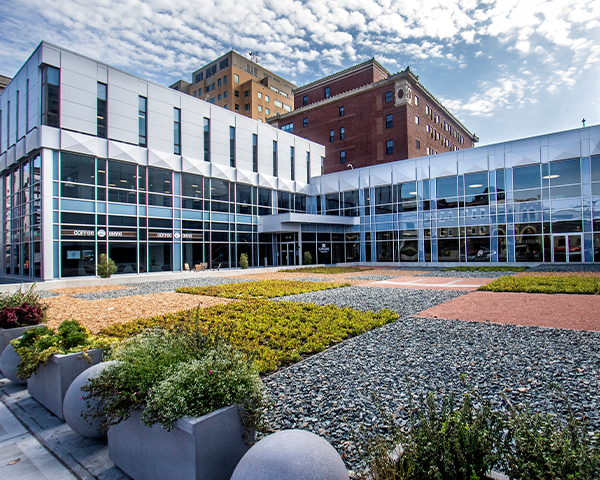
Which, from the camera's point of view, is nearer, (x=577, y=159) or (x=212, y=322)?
(x=212, y=322)

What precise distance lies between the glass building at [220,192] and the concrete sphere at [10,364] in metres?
18.5

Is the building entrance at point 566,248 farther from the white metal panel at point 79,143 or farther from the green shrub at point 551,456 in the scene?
the white metal panel at point 79,143

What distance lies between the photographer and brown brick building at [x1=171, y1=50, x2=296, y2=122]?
67000 millimetres

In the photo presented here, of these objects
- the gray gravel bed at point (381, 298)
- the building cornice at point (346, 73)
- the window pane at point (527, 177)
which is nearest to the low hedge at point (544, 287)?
the gray gravel bed at point (381, 298)

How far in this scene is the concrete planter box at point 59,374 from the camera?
4418 millimetres

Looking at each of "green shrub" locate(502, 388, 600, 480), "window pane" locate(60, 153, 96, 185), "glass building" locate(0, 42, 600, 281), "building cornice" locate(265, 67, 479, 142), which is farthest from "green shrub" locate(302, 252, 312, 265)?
"green shrub" locate(502, 388, 600, 480)

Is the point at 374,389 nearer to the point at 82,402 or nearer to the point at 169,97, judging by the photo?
the point at 82,402

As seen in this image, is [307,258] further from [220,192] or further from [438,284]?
[438,284]

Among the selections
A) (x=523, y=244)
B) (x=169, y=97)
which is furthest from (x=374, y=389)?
(x=523, y=244)

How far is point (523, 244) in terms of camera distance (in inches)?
Result: 1169

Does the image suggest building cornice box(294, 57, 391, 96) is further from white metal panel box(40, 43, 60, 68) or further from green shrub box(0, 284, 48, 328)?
green shrub box(0, 284, 48, 328)

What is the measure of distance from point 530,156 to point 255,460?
1354 inches

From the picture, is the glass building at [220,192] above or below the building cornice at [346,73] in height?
below

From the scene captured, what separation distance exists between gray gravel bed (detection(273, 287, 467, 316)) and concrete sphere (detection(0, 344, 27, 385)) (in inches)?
324
